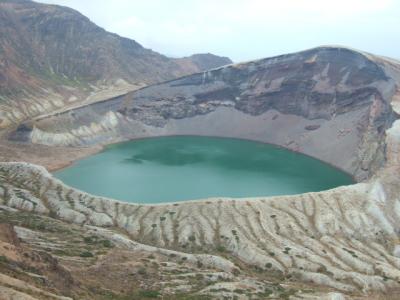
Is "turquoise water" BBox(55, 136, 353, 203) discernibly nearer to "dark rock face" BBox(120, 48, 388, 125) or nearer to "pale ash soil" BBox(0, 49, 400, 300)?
"pale ash soil" BBox(0, 49, 400, 300)

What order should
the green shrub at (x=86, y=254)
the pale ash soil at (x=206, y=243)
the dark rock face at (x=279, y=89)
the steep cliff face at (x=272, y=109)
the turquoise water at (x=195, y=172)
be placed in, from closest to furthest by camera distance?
the pale ash soil at (x=206, y=243)
the green shrub at (x=86, y=254)
the turquoise water at (x=195, y=172)
the steep cliff face at (x=272, y=109)
the dark rock face at (x=279, y=89)

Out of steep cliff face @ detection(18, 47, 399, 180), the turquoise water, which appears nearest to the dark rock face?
steep cliff face @ detection(18, 47, 399, 180)

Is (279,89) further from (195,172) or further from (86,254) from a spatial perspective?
(86,254)

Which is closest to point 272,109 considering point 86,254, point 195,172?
point 195,172

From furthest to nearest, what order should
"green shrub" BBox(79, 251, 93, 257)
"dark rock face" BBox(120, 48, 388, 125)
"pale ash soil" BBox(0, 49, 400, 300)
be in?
"dark rock face" BBox(120, 48, 388, 125) < "green shrub" BBox(79, 251, 93, 257) < "pale ash soil" BBox(0, 49, 400, 300)

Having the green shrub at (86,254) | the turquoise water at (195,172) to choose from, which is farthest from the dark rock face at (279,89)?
the green shrub at (86,254)

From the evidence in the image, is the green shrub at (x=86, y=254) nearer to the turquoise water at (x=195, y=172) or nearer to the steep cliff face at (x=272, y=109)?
the turquoise water at (x=195, y=172)
